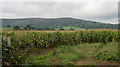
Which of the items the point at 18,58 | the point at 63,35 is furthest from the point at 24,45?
the point at 63,35

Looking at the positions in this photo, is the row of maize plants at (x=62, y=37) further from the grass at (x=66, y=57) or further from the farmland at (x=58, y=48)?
the grass at (x=66, y=57)

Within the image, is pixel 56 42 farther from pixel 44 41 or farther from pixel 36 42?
pixel 36 42

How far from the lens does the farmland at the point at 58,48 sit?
3954 mm

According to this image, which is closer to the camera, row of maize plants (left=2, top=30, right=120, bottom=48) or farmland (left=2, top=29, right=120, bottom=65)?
farmland (left=2, top=29, right=120, bottom=65)

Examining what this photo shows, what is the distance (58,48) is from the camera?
6629 millimetres

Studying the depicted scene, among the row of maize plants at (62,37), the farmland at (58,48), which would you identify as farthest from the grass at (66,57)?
the row of maize plants at (62,37)

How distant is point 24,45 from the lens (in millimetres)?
5453

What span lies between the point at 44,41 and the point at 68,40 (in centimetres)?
204

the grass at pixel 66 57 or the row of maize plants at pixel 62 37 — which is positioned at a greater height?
the row of maize plants at pixel 62 37

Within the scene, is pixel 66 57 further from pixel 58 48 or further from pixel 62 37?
pixel 62 37

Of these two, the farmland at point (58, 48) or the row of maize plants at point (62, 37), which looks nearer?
the farmland at point (58, 48)

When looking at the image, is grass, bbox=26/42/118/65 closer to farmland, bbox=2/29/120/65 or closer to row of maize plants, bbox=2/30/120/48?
farmland, bbox=2/29/120/65

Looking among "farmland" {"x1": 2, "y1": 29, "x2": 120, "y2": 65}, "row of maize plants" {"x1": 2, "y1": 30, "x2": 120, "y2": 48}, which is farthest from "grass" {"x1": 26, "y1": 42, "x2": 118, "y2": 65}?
"row of maize plants" {"x1": 2, "y1": 30, "x2": 120, "y2": 48}

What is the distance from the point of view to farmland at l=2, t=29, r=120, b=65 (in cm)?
395
